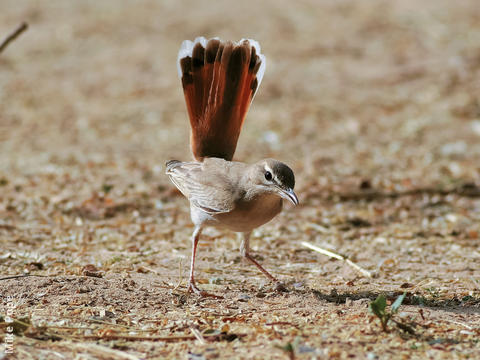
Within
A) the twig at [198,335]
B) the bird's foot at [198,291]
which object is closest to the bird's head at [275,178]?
the bird's foot at [198,291]

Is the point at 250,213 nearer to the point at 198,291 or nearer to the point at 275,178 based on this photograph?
the point at 275,178

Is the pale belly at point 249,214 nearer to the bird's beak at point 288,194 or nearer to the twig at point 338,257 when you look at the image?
the bird's beak at point 288,194

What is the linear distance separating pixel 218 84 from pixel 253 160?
313cm

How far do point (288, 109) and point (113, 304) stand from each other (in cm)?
695

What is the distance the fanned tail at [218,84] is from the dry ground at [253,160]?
1123 mm

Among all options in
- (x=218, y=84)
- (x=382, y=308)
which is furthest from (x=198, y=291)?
(x=218, y=84)

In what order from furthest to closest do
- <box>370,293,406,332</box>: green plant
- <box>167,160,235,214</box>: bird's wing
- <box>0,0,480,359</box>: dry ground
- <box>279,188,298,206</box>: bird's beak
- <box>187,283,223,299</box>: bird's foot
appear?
1. <box>167,160,235,214</box>: bird's wing
2. <box>187,283,223,299</box>: bird's foot
3. <box>279,188,298,206</box>: bird's beak
4. <box>0,0,480,359</box>: dry ground
5. <box>370,293,406,332</box>: green plant

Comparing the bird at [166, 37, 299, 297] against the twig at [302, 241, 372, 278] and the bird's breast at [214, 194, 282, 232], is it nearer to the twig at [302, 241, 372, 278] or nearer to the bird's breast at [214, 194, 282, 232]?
the bird's breast at [214, 194, 282, 232]

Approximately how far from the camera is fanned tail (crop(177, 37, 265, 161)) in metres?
5.66

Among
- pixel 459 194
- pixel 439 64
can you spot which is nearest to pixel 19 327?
pixel 459 194

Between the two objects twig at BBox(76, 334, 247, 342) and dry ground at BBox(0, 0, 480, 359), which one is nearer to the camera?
twig at BBox(76, 334, 247, 342)

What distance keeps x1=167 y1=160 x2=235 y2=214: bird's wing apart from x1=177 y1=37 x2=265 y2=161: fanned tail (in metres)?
0.34

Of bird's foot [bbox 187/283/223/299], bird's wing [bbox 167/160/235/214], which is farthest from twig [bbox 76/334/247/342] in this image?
bird's wing [bbox 167/160/235/214]

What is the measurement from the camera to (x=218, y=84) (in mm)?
5699
